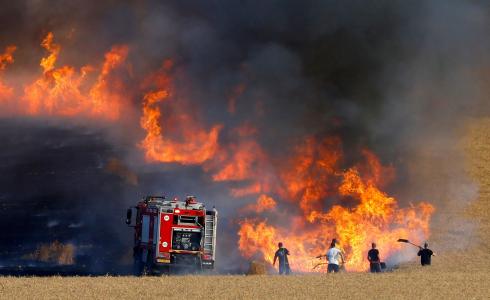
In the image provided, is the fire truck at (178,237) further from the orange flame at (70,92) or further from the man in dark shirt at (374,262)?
the orange flame at (70,92)

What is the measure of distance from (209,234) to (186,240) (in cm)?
91

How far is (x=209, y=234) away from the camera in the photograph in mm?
34344

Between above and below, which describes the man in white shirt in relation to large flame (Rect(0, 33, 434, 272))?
below

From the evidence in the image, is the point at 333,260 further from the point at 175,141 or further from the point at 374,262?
the point at 175,141

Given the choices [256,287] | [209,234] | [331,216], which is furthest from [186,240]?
[256,287]

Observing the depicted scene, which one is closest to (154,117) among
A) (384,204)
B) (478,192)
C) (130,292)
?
(384,204)

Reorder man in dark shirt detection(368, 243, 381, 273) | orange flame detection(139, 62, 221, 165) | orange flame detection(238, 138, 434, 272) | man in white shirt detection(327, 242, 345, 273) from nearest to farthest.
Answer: man in white shirt detection(327, 242, 345, 273)
man in dark shirt detection(368, 243, 381, 273)
orange flame detection(238, 138, 434, 272)
orange flame detection(139, 62, 221, 165)

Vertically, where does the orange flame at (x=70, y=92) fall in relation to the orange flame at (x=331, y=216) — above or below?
above

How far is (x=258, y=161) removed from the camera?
1754 inches

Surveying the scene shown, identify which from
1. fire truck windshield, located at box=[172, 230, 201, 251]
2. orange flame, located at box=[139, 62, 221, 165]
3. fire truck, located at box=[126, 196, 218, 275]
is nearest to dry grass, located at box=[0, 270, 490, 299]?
fire truck, located at box=[126, 196, 218, 275]

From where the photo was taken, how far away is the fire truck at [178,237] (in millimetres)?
33831

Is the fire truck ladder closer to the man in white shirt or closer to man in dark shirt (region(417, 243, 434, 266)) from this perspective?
the man in white shirt

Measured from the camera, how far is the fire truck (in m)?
33.8

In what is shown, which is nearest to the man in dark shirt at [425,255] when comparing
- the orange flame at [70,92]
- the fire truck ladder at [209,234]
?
the fire truck ladder at [209,234]
